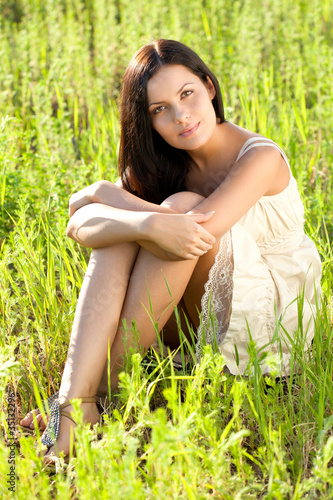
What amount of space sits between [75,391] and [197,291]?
0.49m

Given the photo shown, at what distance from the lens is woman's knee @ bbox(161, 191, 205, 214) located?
175 centimetres

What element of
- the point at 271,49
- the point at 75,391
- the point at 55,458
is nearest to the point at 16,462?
the point at 55,458

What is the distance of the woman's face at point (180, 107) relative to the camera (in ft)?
6.05

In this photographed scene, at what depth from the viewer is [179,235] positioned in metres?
1.57

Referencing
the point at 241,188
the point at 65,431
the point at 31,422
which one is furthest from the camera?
the point at 241,188

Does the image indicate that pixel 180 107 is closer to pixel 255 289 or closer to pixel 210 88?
pixel 210 88

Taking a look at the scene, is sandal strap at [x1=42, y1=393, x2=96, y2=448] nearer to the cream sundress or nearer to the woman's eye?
the cream sundress

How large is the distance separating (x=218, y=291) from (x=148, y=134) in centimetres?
65

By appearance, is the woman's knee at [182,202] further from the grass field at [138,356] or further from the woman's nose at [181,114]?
the grass field at [138,356]

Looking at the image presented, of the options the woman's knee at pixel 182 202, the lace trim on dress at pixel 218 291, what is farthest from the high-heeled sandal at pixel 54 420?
the woman's knee at pixel 182 202

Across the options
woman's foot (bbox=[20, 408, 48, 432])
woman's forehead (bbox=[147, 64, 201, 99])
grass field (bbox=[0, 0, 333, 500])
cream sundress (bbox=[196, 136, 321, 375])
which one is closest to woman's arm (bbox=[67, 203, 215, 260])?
cream sundress (bbox=[196, 136, 321, 375])

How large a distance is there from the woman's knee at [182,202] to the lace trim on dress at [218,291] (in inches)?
6.1

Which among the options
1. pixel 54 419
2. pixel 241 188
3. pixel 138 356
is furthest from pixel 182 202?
pixel 54 419

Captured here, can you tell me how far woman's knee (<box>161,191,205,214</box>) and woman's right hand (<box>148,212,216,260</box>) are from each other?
116 millimetres
